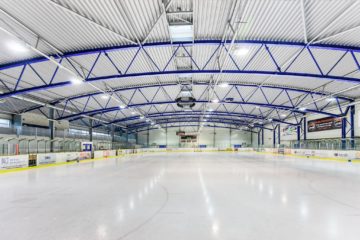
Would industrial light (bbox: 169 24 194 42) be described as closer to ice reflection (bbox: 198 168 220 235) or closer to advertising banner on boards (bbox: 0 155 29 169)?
ice reflection (bbox: 198 168 220 235)

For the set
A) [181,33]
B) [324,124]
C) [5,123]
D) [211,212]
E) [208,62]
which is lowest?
[211,212]

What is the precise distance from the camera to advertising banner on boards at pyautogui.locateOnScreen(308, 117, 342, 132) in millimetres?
25734

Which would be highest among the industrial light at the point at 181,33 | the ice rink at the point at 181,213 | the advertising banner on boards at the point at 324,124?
the industrial light at the point at 181,33

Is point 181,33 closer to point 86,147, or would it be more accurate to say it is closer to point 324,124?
A: point 86,147

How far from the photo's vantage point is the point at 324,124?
91.9 feet

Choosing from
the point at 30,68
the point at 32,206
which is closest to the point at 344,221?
the point at 32,206

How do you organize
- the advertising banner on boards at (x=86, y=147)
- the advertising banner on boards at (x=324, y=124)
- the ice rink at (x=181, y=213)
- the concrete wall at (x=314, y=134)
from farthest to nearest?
the advertising banner on boards at (x=324, y=124) → the advertising banner on boards at (x=86, y=147) → the concrete wall at (x=314, y=134) → the ice rink at (x=181, y=213)

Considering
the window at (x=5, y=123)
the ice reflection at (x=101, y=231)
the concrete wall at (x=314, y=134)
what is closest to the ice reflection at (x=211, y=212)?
the ice reflection at (x=101, y=231)

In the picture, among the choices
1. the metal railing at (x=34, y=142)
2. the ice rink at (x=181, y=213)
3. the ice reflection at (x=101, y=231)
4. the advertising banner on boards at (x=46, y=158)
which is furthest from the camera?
the advertising banner on boards at (x=46, y=158)

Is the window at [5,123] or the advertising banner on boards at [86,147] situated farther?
the advertising banner on boards at [86,147]

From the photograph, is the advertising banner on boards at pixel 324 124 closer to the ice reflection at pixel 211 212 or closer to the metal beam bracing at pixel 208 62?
the metal beam bracing at pixel 208 62

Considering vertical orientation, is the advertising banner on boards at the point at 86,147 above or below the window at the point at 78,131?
below

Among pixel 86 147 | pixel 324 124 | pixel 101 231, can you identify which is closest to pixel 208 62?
pixel 101 231

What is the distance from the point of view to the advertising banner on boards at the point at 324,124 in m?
25.7
